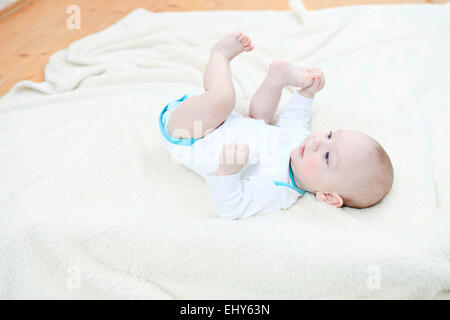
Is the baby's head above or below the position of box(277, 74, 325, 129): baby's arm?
below

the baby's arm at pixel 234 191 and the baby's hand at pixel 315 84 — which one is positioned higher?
the baby's hand at pixel 315 84

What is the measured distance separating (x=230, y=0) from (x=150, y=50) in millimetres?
846

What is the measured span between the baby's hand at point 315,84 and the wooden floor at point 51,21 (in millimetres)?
1088

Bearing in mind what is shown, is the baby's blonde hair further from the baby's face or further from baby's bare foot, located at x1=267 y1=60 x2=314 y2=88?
baby's bare foot, located at x1=267 y1=60 x2=314 y2=88

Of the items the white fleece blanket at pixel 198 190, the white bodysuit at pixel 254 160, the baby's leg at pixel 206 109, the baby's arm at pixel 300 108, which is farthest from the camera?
the baby's arm at pixel 300 108

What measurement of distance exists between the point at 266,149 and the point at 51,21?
159 centimetres

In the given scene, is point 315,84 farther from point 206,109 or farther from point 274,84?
point 206,109

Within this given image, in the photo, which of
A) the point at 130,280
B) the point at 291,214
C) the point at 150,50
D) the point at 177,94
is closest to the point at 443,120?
the point at 291,214

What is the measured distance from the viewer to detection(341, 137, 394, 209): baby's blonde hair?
83 cm

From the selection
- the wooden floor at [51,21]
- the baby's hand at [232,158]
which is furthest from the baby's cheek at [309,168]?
the wooden floor at [51,21]

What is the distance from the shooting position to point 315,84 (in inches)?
Result: 41.4

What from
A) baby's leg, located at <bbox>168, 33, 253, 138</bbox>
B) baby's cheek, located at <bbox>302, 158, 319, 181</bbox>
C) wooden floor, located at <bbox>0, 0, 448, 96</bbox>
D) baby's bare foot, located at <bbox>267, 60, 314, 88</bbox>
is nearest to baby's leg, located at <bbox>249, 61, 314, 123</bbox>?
baby's bare foot, located at <bbox>267, 60, 314, 88</bbox>

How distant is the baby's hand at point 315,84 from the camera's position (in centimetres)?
104

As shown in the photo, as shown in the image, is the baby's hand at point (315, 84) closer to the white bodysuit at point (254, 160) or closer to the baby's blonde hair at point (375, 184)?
the white bodysuit at point (254, 160)
